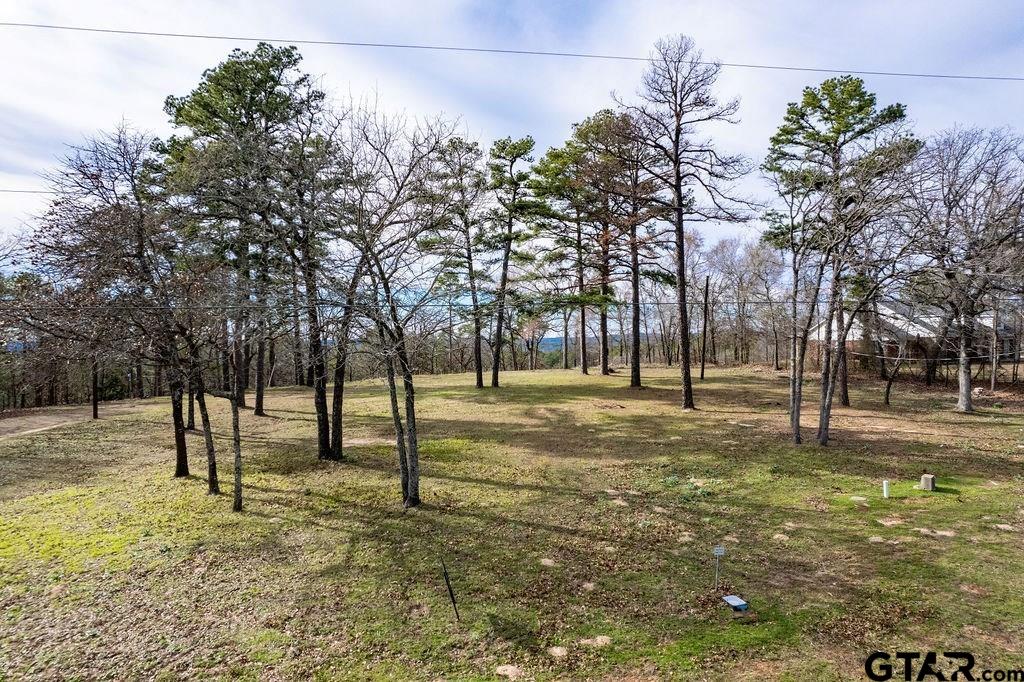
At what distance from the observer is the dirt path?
56.1 feet

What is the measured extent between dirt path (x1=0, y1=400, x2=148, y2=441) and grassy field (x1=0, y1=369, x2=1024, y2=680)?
6477 millimetres

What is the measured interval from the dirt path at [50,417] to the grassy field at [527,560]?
255 inches

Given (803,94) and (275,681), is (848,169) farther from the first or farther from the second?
(275,681)

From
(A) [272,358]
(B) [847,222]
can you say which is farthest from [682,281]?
Result: (A) [272,358]

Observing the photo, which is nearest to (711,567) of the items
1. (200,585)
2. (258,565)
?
(258,565)

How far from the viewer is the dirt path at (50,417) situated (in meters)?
17.1

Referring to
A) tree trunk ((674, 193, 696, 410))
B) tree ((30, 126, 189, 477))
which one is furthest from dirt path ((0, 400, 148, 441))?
tree trunk ((674, 193, 696, 410))

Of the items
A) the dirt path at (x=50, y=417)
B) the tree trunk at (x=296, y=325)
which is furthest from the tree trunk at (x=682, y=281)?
the dirt path at (x=50, y=417)

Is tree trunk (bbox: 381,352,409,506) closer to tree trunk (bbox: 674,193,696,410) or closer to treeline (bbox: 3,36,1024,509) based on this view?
treeline (bbox: 3,36,1024,509)

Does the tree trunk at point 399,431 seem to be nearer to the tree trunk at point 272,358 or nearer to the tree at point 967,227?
the tree trunk at point 272,358

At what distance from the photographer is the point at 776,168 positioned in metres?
15.4

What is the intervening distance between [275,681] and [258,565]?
269cm

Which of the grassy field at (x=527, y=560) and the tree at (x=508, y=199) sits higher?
the tree at (x=508, y=199)

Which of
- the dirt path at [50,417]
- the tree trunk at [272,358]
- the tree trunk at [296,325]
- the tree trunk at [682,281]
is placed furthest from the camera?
the dirt path at [50,417]
